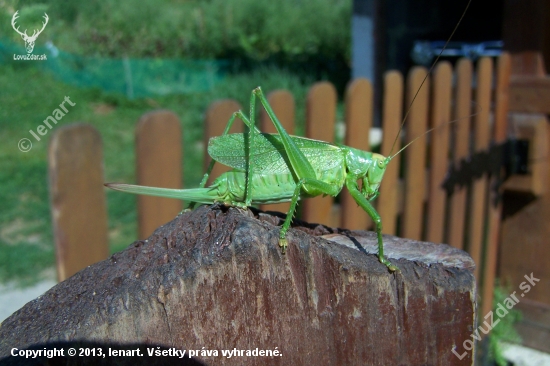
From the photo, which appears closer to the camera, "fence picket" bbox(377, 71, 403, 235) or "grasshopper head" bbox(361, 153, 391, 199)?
"grasshopper head" bbox(361, 153, 391, 199)

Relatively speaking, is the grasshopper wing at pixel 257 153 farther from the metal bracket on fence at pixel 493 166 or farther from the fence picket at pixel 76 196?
the metal bracket on fence at pixel 493 166

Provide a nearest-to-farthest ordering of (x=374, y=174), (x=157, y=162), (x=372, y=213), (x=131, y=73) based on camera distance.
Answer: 1. (x=372, y=213)
2. (x=374, y=174)
3. (x=157, y=162)
4. (x=131, y=73)

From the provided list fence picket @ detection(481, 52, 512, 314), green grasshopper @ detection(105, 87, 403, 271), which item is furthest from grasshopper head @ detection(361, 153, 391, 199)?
fence picket @ detection(481, 52, 512, 314)

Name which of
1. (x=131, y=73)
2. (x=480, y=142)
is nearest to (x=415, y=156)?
(x=480, y=142)

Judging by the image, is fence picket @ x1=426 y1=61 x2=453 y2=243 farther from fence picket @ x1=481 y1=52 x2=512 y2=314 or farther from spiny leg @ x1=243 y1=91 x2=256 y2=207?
spiny leg @ x1=243 y1=91 x2=256 y2=207

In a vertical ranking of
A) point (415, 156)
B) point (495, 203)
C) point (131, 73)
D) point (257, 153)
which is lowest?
point (495, 203)

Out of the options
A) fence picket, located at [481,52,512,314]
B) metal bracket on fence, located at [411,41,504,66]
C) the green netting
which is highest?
metal bracket on fence, located at [411,41,504,66]

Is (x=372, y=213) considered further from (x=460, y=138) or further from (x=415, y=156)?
(x=460, y=138)
